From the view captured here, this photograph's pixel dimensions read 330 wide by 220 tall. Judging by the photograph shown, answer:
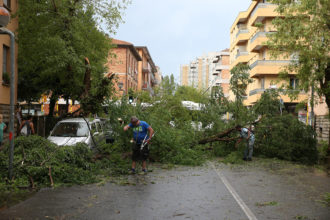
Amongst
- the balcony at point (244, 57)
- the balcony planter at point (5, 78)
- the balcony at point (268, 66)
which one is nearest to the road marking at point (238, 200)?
the balcony planter at point (5, 78)

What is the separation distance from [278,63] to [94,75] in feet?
91.8

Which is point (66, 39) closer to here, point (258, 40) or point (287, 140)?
point (287, 140)

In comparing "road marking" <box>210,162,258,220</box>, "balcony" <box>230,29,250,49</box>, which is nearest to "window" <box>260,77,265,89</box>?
"balcony" <box>230,29,250,49</box>

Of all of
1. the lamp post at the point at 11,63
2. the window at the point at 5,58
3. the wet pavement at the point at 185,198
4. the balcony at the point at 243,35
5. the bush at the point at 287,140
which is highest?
the balcony at the point at 243,35

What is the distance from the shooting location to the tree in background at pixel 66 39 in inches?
718

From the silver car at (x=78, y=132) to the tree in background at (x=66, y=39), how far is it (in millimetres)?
2265

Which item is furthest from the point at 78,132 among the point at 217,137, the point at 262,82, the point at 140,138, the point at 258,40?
the point at 262,82

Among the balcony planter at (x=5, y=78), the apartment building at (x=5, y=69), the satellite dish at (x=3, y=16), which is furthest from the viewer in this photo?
the balcony planter at (x=5, y=78)

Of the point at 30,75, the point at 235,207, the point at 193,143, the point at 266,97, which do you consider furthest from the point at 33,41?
the point at 235,207

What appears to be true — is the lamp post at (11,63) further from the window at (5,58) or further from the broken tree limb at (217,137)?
the window at (5,58)

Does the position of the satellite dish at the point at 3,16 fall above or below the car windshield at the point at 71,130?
above

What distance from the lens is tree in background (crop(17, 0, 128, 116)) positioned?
1823 centimetres

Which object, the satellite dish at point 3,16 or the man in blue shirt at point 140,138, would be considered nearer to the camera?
the satellite dish at point 3,16

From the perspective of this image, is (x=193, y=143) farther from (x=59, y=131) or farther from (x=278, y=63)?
(x=278, y=63)
